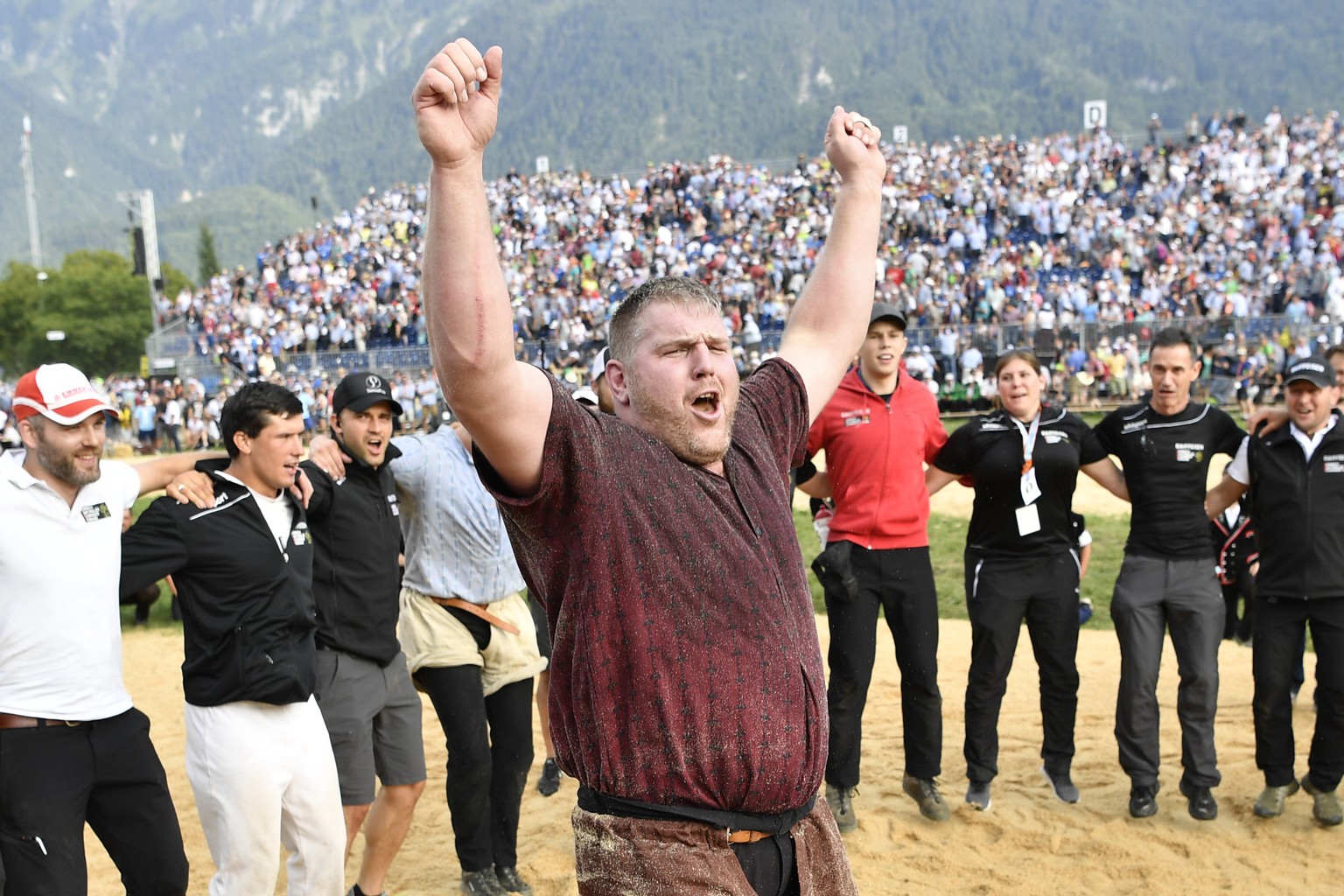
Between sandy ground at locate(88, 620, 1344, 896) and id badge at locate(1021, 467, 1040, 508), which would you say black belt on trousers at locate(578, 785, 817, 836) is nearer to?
sandy ground at locate(88, 620, 1344, 896)

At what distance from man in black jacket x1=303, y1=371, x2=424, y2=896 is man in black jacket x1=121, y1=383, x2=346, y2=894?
0.40 metres

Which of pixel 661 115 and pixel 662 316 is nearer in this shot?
pixel 662 316

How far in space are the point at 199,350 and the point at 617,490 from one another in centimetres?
3117

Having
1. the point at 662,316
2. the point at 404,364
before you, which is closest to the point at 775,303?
the point at 404,364

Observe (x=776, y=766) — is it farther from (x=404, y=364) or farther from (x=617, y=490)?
(x=404, y=364)

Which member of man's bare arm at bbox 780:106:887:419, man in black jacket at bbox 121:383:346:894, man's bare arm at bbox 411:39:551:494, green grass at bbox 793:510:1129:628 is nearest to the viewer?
man's bare arm at bbox 411:39:551:494

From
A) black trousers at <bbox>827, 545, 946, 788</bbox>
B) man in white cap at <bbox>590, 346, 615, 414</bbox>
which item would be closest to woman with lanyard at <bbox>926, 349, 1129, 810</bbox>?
black trousers at <bbox>827, 545, 946, 788</bbox>

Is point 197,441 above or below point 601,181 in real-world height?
below

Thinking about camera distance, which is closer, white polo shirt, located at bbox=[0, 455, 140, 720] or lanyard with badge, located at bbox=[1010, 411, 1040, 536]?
white polo shirt, located at bbox=[0, 455, 140, 720]

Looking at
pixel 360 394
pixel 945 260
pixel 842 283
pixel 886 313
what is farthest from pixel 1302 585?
pixel 945 260

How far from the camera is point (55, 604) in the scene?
404cm

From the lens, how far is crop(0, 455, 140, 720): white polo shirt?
13.1 ft

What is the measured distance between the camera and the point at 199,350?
30844 millimetres

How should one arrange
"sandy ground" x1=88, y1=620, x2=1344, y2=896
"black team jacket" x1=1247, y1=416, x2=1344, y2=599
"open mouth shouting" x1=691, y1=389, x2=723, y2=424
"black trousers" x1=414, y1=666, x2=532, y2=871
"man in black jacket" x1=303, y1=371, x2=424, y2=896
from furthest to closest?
"black team jacket" x1=1247, y1=416, x2=1344, y2=599 → "sandy ground" x1=88, y1=620, x2=1344, y2=896 → "black trousers" x1=414, y1=666, x2=532, y2=871 → "man in black jacket" x1=303, y1=371, x2=424, y2=896 → "open mouth shouting" x1=691, y1=389, x2=723, y2=424
